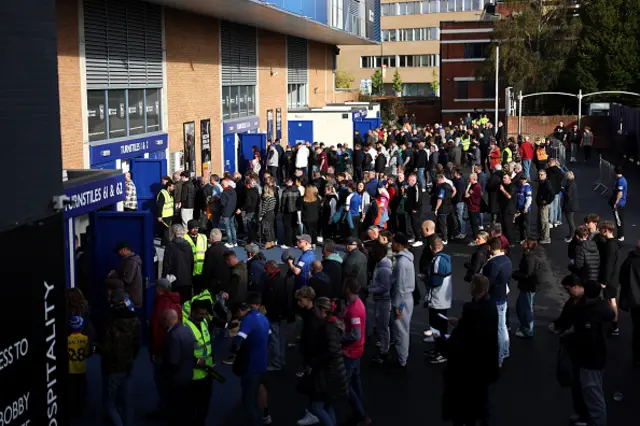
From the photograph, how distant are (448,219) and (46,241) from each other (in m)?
17.1

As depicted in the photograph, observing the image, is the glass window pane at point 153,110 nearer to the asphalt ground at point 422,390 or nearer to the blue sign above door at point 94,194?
the blue sign above door at point 94,194

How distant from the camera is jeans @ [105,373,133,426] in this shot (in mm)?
9875

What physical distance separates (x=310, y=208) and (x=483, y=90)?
5958 cm

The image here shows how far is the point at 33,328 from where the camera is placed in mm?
5062

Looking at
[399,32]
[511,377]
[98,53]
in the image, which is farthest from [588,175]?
Result: [399,32]

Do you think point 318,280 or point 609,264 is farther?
point 609,264

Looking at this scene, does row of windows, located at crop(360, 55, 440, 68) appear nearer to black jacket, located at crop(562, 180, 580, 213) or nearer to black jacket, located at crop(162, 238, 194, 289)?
black jacket, located at crop(562, 180, 580, 213)

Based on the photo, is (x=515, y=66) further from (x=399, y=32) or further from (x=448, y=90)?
(x=399, y=32)

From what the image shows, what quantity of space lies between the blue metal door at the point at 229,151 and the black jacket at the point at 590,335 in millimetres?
21848

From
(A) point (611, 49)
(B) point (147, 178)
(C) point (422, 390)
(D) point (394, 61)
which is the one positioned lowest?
(C) point (422, 390)

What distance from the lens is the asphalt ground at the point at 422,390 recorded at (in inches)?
417

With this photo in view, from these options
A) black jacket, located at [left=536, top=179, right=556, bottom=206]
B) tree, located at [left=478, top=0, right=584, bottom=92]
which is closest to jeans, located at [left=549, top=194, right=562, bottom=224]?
black jacket, located at [left=536, top=179, right=556, bottom=206]

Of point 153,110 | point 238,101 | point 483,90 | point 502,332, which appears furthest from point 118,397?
point 483,90

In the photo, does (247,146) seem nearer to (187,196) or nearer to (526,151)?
(526,151)
